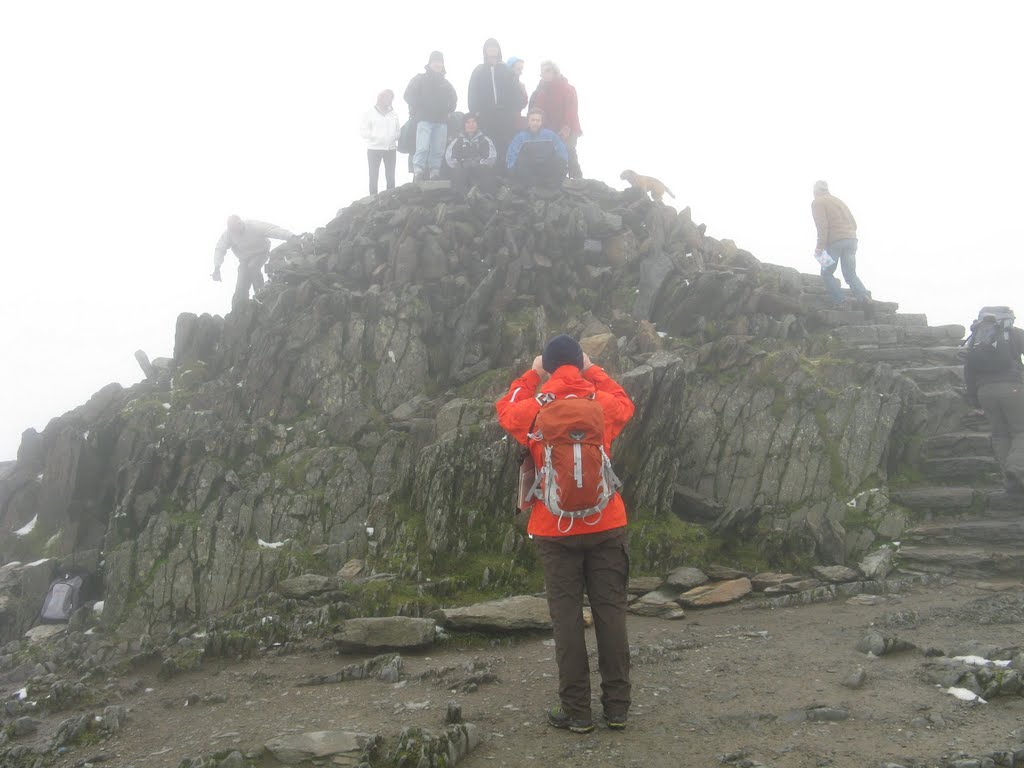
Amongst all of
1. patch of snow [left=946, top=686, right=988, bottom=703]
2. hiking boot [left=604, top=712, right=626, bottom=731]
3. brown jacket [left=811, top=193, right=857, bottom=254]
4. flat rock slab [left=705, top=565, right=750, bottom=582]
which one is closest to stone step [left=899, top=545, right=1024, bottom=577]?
flat rock slab [left=705, top=565, right=750, bottom=582]

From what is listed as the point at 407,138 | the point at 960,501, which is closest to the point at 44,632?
the point at 407,138

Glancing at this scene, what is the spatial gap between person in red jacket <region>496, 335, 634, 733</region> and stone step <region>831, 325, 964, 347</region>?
1451 cm

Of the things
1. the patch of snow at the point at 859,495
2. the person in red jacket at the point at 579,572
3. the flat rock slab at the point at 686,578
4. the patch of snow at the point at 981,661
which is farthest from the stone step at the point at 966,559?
the person in red jacket at the point at 579,572

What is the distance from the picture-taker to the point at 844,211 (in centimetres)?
2117

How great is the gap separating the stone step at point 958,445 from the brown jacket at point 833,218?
678 centimetres

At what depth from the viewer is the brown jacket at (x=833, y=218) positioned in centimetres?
2109

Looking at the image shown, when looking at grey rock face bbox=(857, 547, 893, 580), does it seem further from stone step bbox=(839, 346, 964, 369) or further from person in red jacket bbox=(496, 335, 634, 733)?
person in red jacket bbox=(496, 335, 634, 733)

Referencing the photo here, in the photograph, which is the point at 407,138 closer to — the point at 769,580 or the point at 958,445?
the point at 958,445

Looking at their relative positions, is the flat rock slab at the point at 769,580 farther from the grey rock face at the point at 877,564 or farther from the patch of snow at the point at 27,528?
the patch of snow at the point at 27,528

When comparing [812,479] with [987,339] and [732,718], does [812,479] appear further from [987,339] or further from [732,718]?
[732,718]

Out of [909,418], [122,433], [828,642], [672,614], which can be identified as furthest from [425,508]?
[909,418]

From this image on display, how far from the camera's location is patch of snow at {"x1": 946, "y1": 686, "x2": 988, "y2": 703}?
7980 mm

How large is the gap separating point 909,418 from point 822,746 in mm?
12379

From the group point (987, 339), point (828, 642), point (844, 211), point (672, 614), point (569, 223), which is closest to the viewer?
point (828, 642)
